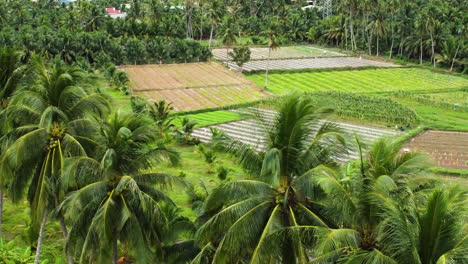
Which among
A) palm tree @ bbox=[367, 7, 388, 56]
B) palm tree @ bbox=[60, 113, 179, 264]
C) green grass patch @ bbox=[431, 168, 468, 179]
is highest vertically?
palm tree @ bbox=[367, 7, 388, 56]

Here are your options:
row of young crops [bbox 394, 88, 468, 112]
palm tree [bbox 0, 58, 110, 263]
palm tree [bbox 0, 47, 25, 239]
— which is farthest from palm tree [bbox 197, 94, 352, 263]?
row of young crops [bbox 394, 88, 468, 112]

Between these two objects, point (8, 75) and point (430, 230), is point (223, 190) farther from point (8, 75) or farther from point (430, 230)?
point (8, 75)

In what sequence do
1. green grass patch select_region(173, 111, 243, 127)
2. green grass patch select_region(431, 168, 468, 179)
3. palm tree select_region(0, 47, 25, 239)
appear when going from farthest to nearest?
green grass patch select_region(173, 111, 243, 127)
green grass patch select_region(431, 168, 468, 179)
palm tree select_region(0, 47, 25, 239)

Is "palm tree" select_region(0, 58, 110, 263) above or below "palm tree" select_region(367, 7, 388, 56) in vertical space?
below

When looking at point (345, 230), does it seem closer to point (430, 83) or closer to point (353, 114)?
point (353, 114)

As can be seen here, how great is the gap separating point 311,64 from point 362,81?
10.3m

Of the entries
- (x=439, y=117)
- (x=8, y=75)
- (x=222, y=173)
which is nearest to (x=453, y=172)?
(x=439, y=117)

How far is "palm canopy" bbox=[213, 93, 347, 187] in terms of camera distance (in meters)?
11.9

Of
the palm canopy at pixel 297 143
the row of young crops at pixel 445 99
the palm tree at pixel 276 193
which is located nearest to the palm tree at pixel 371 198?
the palm tree at pixel 276 193

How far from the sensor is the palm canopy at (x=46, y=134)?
1416 cm

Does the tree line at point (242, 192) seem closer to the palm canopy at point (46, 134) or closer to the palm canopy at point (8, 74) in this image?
the palm canopy at point (46, 134)

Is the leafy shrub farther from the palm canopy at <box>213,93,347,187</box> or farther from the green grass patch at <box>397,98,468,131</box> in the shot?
the green grass patch at <box>397,98,468,131</box>

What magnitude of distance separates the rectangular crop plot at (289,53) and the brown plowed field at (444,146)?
35003mm

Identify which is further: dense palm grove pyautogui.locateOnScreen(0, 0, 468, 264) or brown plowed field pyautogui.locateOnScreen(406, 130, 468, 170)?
brown plowed field pyautogui.locateOnScreen(406, 130, 468, 170)
